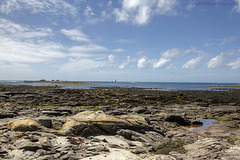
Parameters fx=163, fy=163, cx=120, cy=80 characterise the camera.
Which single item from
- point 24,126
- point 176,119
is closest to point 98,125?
point 24,126

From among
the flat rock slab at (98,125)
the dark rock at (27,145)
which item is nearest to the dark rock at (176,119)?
the flat rock slab at (98,125)

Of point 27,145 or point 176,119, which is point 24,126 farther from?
point 176,119

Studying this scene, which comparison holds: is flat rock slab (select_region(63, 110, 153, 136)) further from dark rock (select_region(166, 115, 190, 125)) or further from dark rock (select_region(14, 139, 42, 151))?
dark rock (select_region(166, 115, 190, 125))

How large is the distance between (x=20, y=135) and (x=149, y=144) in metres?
9.41

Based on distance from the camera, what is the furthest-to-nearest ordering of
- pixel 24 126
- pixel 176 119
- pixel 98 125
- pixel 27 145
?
1. pixel 176 119
2. pixel 98 125
3. pixel 24 126
4. pixel 27 145

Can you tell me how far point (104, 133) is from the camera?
46.0 ft

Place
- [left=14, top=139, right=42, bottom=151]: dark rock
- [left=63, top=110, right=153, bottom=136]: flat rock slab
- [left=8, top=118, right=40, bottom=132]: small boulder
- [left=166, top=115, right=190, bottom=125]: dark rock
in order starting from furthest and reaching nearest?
[left=166, top=115, right=190, bottom=125]: dark rock
[left=63, top=110, right=153, bottom=136]: flat rock slab
[left=8, top=118, right=40, bottom=132]: small boulder
[left=14, top=139, right=42, bottom=151]: dark rock

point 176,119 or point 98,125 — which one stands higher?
point 98,125

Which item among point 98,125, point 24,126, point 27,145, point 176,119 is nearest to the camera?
point 27,145

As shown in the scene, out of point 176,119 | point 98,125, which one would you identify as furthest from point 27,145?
point 176,119

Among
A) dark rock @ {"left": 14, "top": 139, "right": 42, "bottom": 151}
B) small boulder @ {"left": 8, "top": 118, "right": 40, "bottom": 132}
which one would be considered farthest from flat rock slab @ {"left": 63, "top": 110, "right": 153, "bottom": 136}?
dark rock @ {"left": 14, "top": 139, "right": 42, "bottom": 151}

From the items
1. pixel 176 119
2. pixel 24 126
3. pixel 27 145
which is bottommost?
pixel 176 119

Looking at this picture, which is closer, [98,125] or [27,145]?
[27,145]

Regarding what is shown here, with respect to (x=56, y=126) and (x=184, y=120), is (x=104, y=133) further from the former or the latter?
(x=184, y=120)
